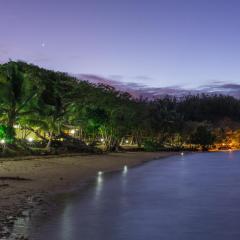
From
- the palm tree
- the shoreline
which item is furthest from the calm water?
the palm tree

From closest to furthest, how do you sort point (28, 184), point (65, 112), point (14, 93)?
point (28, 184) → point (14, 93) → point (65, 112)

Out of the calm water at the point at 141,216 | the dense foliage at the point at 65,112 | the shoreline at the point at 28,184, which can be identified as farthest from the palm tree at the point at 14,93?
the calm water at the point at 141,216

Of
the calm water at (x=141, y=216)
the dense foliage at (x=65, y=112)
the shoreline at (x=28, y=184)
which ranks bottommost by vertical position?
the calm water at (x=141, y=216)

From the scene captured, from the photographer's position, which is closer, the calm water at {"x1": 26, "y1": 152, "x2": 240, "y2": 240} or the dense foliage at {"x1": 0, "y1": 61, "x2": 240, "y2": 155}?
the calm water at {"x1": 26, "y1": 152, "x2": 240, "y2": 240}

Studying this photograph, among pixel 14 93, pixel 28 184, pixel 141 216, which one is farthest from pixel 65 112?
pixel 141 216

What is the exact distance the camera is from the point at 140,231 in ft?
59.1

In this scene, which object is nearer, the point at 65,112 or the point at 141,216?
the point at 141,216

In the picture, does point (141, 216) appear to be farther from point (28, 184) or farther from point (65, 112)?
point (65, 112)

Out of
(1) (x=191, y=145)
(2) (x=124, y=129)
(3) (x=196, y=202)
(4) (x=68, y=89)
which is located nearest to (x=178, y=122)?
(1) (x=191, y=145)

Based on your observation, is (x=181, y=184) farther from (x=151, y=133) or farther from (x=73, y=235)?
(x=151, y=133)

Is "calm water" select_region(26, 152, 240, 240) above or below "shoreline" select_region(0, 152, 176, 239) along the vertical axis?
below

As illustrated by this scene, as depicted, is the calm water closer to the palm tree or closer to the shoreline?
the shoreline

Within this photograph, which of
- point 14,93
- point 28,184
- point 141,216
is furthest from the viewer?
point 14,93

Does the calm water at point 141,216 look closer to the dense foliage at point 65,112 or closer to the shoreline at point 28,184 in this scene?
the shoreline at point 28,184
